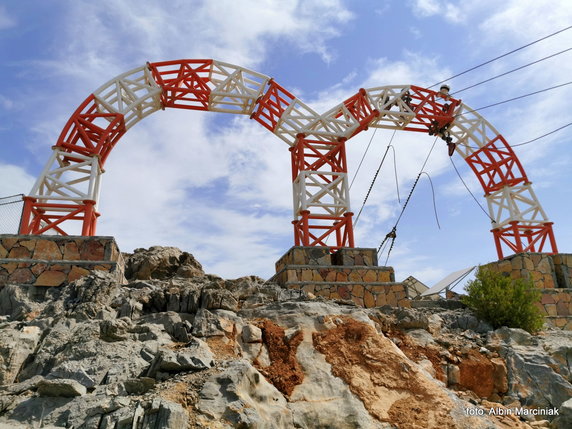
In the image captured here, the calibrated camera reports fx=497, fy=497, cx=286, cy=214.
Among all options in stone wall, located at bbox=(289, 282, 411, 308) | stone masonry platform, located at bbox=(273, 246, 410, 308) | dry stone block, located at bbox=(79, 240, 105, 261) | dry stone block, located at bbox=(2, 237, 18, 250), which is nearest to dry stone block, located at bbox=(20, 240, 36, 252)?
dry stone block, located at bbox=(2, 237, 18, 250)

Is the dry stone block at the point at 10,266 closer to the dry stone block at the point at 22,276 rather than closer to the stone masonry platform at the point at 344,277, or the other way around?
the dry stone block at the point at 22,276

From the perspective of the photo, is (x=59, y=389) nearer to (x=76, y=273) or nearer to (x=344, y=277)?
(x=76, y=273)

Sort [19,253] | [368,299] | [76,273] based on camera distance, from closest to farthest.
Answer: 1. [76,273]
2. [19,253]
3. [368,299]

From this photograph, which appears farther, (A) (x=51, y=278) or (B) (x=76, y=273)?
(B) (x=76, y=273)

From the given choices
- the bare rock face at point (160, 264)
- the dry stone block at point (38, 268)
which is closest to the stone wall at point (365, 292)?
the bare rock face at point (160, 264)

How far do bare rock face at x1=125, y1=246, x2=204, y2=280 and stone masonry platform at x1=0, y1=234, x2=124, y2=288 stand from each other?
1926 mm

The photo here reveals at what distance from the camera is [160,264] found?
14.6 meters

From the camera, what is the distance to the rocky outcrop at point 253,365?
5621mm

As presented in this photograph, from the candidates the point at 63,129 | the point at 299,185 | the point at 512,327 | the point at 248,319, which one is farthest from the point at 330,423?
the point at 63,129

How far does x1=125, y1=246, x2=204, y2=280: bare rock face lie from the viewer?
14.1 meters

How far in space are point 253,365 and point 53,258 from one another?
682 centimetres

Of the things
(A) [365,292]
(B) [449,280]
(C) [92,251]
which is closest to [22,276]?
(C) [92,251]

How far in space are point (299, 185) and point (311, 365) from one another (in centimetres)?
850

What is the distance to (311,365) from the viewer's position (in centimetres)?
728
